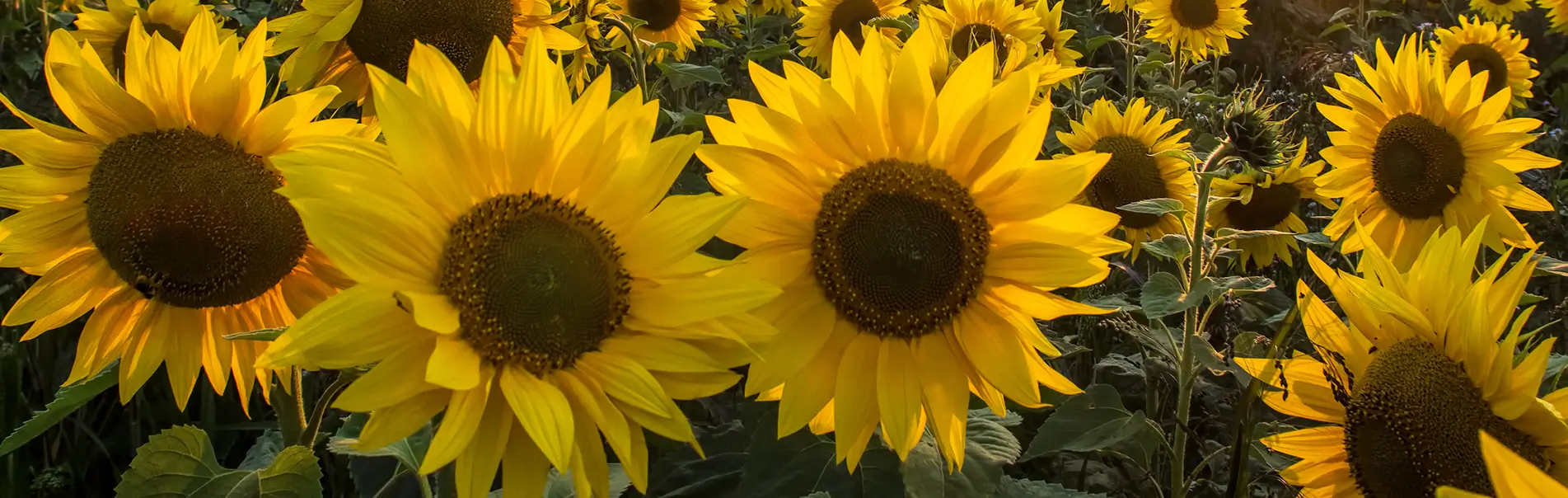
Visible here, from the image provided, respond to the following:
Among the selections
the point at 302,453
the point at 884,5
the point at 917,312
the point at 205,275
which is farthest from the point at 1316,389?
the point at 884,5

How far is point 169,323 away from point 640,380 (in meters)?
0.81

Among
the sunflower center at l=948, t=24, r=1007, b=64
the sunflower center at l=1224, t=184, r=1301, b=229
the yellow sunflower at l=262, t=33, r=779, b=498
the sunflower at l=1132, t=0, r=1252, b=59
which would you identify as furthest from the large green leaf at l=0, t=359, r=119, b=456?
the sunflower at l=1132, t=0, r=1252, b=59

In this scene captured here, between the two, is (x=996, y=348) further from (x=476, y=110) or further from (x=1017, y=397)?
(x=476, y=110)

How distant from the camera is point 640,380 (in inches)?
39.4

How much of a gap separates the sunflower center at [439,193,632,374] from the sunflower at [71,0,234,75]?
265 cm

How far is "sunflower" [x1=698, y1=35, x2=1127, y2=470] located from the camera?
1.25 meters

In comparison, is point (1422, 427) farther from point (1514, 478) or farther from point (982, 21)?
point (982, 21)

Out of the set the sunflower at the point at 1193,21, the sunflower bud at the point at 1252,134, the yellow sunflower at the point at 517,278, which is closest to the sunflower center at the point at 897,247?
the yellow sunflower at the point at 517,278

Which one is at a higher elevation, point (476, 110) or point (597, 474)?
point (476, 110)

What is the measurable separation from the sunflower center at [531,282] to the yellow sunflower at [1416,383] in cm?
98

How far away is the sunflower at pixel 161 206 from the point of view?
124 cm

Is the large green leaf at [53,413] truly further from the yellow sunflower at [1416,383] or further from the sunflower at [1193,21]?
the sunflower at [1193,21]

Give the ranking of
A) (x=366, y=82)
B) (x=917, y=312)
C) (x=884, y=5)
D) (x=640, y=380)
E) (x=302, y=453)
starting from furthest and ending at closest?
(x=884, y=5) < (x=366, y=82) < (x=917, y=312) < (x=302, y=453) < (x=640, y=380)

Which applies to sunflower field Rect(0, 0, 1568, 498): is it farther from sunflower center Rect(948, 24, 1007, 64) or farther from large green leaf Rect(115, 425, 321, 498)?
sunflower center Rect(948, 24, 1007, 64)
